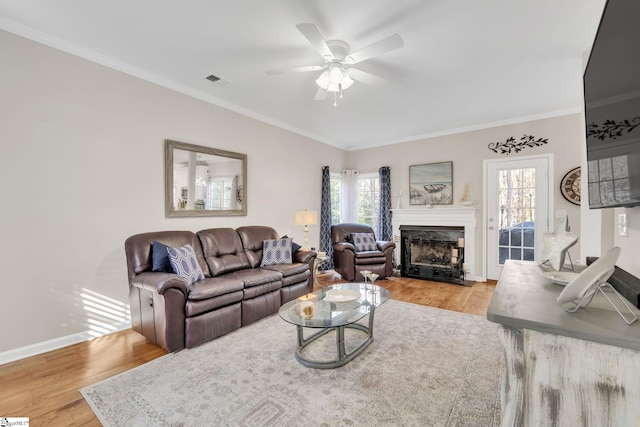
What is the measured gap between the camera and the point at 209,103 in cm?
370

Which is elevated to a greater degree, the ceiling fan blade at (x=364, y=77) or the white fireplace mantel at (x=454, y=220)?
the ceiling fan blade at (x=364, y=77)

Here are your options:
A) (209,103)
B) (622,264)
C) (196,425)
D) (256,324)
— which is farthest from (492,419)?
(209,103)

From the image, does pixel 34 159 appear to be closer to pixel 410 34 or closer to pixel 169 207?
pixel 169 207

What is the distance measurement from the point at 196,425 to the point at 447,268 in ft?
15.0

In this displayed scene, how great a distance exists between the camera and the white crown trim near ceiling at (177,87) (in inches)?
92.0

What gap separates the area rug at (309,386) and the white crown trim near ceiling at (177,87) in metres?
2.89

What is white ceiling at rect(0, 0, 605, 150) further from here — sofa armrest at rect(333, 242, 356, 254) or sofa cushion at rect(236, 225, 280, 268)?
sofa armrest at rect(333, 242, 356, 254)

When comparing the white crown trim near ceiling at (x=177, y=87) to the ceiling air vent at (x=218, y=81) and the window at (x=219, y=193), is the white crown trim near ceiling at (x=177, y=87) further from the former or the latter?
the window at (x=219, y=193)

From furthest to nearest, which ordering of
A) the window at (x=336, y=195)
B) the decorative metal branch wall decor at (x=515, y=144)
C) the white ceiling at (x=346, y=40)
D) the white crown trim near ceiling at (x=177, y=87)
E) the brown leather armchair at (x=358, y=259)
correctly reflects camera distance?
the window at (x=336, y=195), the brown leather armchair at (x=358, y=259), the decorative metal branch wall decor at (x=515, y=144), the white crown trim near ceiling at (x=177, y=87), the white ceiling at (x=346, y=40)

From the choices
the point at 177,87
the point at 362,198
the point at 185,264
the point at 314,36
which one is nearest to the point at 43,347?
the point at 185,264

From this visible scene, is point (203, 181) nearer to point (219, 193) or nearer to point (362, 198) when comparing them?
point (219, 193)

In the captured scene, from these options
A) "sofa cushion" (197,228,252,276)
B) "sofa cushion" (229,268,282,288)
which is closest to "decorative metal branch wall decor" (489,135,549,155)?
"sofa cushion" (229,268,282,288)

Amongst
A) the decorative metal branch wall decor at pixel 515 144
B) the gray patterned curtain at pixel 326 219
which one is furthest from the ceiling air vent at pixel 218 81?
the decorative metal branch wall decor at pixel 515 144

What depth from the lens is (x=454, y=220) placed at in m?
4.94
